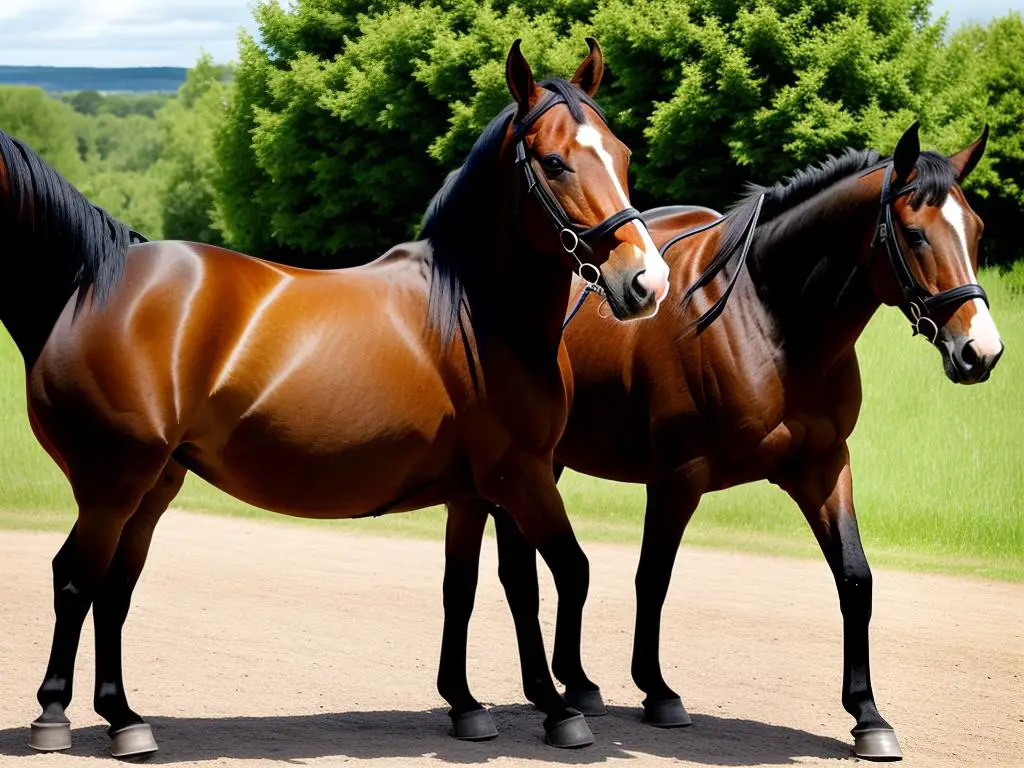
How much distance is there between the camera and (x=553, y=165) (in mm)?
4617

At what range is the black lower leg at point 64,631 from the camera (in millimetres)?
4668

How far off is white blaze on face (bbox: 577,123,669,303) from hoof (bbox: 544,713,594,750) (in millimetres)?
1719

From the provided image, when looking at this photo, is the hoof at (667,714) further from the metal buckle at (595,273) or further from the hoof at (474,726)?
the metal buckle at (595,273)

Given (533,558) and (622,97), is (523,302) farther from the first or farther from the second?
(622,97)

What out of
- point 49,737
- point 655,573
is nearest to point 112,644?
point 49,737

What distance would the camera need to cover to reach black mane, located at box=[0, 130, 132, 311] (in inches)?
185

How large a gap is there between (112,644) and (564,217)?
222cm

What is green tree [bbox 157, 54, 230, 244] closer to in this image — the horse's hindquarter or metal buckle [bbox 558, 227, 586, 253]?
the horse's hindquarter

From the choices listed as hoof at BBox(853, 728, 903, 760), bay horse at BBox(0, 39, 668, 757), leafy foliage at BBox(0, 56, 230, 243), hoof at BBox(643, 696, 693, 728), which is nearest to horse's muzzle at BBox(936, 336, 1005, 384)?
bay horse at BBox(0, 39, 668, 757)

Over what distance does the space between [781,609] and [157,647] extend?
3.66m

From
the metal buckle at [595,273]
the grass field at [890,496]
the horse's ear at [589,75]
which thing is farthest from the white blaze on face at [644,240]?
the grass field at [890,496]

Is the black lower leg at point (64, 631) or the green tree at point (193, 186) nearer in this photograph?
the black lower leg at point (64, 631)

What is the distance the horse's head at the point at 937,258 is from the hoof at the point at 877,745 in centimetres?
139

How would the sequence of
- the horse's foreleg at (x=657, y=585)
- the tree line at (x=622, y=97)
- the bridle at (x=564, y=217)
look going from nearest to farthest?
the bridle at (x=564, y=217), the horse's foreleg at (x=657, y=585), the tree line at (x=622, y=97)
